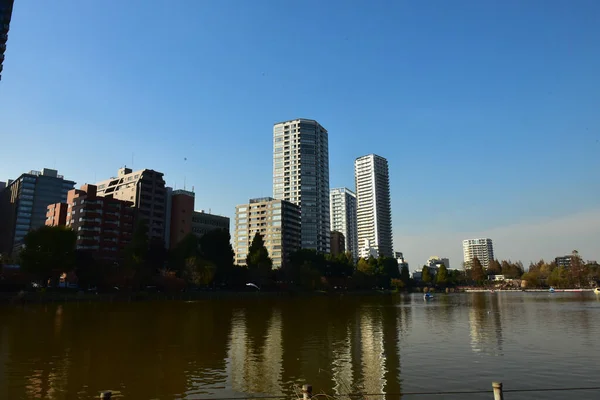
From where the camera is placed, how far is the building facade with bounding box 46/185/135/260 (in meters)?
138

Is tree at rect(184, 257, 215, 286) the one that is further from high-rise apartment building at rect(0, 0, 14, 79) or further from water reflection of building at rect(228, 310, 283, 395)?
high-rise apartment building at rect(0, 0, 14, 79)

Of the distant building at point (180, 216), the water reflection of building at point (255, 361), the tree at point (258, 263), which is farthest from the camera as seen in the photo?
the distant building at point (180, 216)

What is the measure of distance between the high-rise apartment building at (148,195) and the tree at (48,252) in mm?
62543

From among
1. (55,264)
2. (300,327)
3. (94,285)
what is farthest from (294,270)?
(300,327)

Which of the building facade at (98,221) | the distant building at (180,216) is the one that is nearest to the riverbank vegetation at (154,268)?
the building facade at (98,221)

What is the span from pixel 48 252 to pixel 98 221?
53479 mm

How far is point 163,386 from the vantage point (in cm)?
2097

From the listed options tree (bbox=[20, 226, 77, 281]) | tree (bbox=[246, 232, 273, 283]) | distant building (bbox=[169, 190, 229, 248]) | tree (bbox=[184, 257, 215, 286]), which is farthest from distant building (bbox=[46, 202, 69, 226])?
tree (bbox=[246, 232, 273, 283])

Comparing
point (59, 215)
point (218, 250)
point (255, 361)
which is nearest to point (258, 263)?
point (218, 250)

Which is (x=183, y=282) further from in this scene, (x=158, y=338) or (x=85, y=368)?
(x=85, y=368)

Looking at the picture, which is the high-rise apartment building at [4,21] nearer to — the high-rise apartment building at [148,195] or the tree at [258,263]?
the high-rise apartment building at [148,195]

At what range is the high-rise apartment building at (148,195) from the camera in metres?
160

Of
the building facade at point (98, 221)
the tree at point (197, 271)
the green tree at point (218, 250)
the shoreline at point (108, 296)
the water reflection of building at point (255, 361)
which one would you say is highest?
the building facade at point (98, 221)

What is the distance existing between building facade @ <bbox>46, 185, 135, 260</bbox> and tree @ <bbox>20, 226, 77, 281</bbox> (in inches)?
1713
